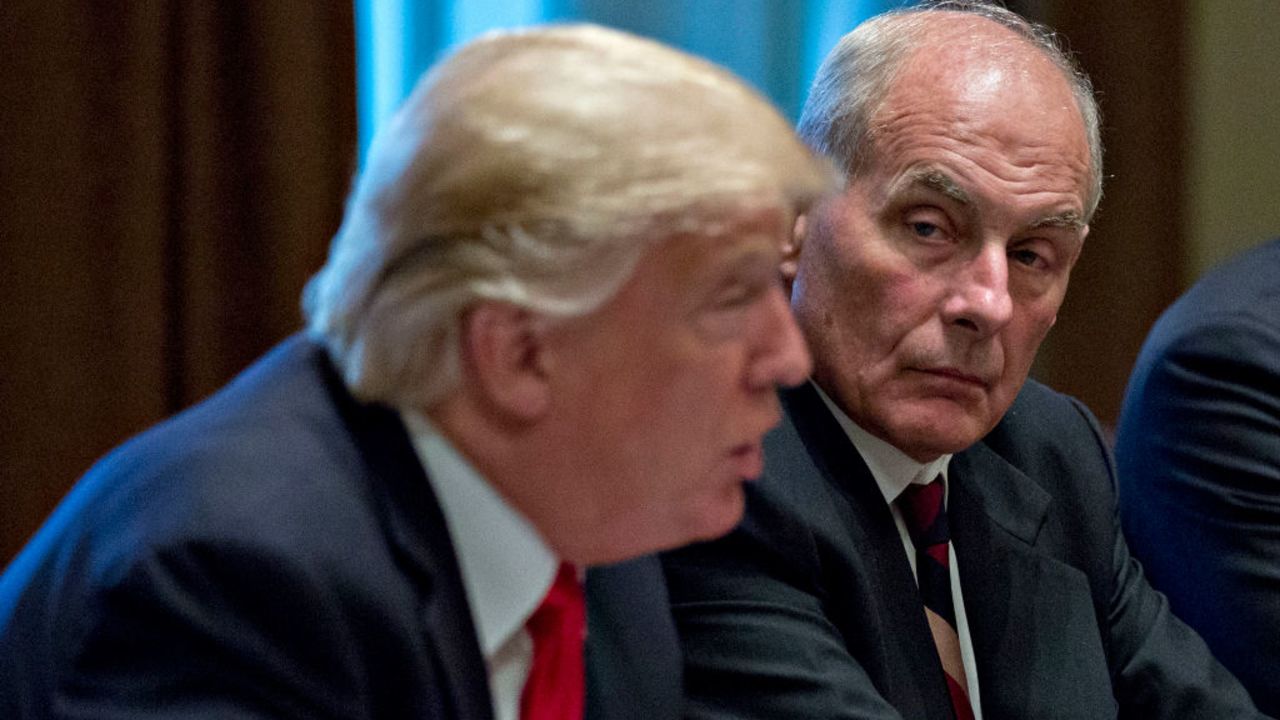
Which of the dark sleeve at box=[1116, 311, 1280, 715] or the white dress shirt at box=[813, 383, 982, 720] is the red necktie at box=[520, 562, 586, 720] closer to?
the white dress shirt at box=[813, 383, 982, 720]

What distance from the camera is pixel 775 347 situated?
1.16 m

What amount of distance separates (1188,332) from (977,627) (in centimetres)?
61

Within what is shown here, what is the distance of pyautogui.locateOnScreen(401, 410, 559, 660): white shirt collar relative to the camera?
114 centimetres

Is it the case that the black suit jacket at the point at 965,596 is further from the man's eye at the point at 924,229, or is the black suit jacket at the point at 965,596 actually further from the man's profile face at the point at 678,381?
the man's profile face at the point at 678,381

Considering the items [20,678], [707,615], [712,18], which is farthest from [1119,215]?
[20,678]

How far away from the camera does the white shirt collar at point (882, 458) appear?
1.75 metres

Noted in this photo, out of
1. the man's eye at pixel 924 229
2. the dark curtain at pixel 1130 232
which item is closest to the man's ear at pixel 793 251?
the man's eye at pixel 924 229

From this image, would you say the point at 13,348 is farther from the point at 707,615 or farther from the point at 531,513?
the point at 531,513

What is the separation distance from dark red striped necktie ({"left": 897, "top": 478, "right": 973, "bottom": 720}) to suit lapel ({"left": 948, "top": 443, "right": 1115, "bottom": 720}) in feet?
0.16

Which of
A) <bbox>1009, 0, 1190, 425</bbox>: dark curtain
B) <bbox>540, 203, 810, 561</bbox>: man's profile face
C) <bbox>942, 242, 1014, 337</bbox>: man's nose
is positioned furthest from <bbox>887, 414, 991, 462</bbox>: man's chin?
<bbox>1009, 0, 1190, 425</bbox>: dark curtain

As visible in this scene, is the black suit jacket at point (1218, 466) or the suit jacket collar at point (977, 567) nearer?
the suit jacket collar at point (977, 567)

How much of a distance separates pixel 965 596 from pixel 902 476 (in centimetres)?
19

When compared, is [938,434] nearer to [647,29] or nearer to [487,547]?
[487,547]

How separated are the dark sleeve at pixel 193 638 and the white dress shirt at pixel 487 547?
0.15m
